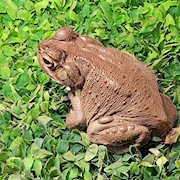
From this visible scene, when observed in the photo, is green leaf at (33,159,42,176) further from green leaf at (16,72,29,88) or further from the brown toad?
green leaf at (16,72,29,88)

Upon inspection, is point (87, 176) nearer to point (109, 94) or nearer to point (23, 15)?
point (109, 94)

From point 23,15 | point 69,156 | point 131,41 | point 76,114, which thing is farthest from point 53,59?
point 23,15

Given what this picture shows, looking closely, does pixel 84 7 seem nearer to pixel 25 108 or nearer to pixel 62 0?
pixel 62 0

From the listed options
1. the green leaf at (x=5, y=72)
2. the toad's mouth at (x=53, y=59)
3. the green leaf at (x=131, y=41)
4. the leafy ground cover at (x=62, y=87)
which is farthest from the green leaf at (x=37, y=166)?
the green leaf at (x=131, y=41)

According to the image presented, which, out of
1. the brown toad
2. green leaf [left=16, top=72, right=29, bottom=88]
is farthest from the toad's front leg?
green leaf [left=16, top=72, right=29, bottom=88]

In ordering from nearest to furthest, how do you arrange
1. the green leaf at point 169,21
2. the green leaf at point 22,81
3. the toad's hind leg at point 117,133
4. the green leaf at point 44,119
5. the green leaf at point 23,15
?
the toad's hind leg at point 117,133
the green leaf at point 44,119
the green leaf at point 22,81
the green leaf at point 169,21
the green leaf at point 23,15

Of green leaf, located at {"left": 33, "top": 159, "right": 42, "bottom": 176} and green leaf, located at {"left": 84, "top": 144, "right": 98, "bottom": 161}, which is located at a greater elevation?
green leaf, located at {"left": 84, "top": 144, "right": 98, "bottom": 161}

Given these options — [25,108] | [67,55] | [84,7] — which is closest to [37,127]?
[25,108]

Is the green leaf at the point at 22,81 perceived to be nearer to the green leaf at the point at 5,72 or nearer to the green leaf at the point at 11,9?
the green leaf at the point at 5,72
